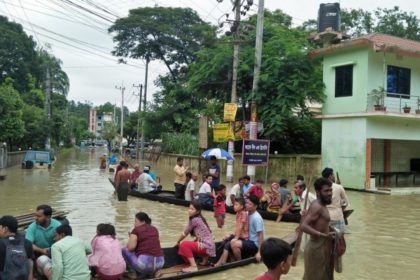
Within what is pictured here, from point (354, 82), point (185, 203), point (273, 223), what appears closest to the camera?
point (273, 223)

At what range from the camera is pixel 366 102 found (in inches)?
893

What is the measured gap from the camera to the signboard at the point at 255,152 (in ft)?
59.6

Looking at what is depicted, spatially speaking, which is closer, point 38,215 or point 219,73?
point 38,215

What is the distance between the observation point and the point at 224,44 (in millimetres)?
27828

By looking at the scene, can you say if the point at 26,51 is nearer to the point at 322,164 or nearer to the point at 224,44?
the point at 224,44

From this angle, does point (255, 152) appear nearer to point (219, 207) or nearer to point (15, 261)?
point (219, 207)

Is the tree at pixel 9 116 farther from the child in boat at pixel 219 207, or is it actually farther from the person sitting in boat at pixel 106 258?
the person sitting in boat at pixel 106 258

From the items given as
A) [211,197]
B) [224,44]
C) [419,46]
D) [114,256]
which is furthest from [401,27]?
[114,256]

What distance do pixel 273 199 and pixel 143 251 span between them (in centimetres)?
669

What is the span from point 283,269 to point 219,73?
2430 cm

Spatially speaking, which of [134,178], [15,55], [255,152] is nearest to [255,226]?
[255,152]

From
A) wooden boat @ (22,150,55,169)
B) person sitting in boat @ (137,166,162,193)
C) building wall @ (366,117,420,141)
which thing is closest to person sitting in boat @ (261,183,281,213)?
person sitting in boat @ (137,166,162,193)

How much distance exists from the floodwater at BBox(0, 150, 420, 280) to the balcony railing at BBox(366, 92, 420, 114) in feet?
14.0

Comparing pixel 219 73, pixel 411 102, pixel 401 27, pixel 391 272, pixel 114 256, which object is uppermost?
pixel 401 27
